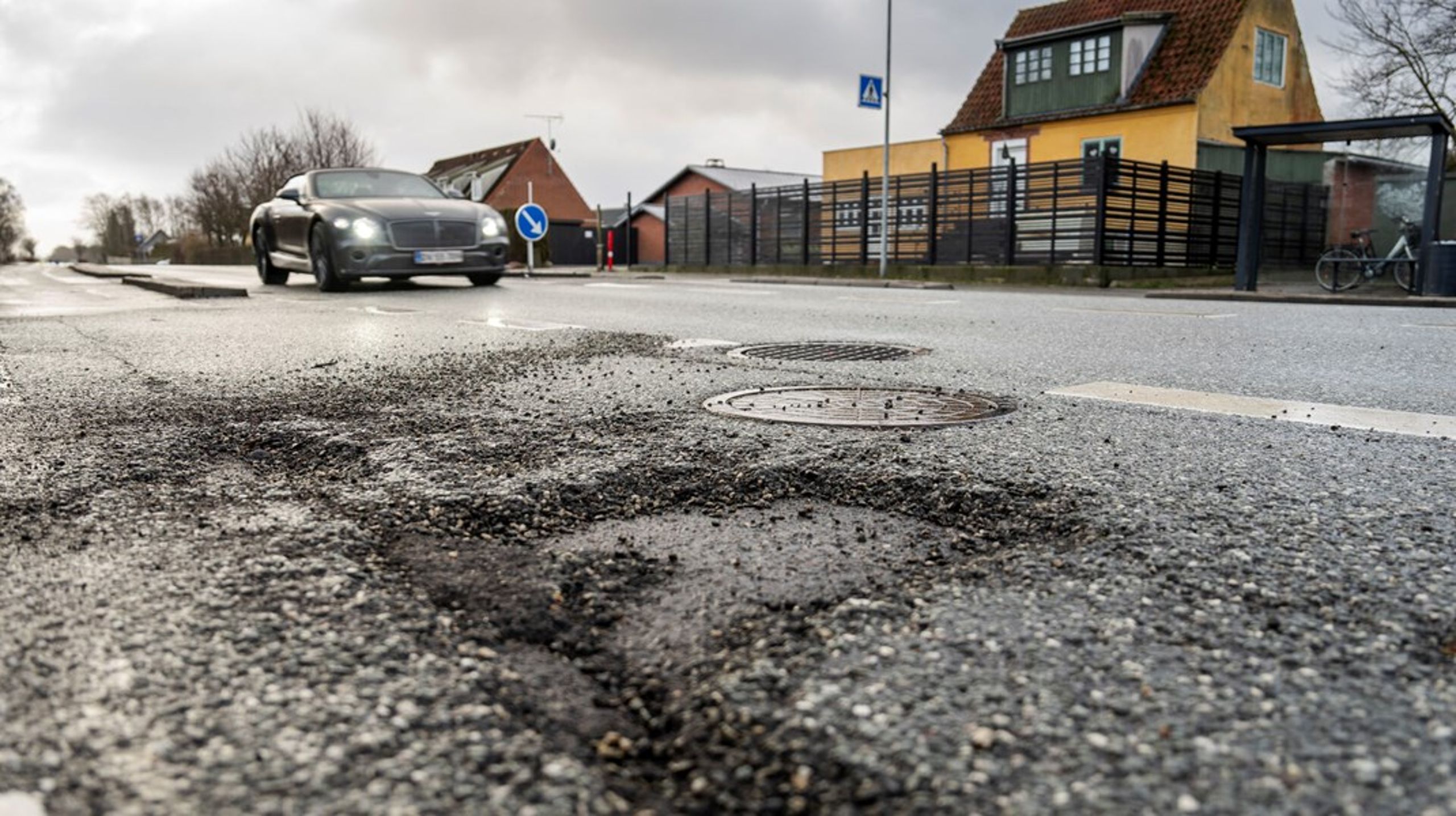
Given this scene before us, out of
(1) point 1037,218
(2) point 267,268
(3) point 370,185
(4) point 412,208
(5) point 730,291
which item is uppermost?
(3) point 370,185

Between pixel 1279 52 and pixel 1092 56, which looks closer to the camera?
pixel 1092 56

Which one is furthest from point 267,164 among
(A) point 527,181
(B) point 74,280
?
(B) point 74,280

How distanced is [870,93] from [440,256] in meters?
12.6

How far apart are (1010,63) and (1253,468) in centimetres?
3118

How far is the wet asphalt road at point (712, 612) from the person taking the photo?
4.52ft

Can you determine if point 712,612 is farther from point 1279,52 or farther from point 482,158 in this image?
point 482,158

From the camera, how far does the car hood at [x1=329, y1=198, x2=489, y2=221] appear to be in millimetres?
13211

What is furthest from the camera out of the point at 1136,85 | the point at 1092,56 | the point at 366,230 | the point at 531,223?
the point at 1092,56

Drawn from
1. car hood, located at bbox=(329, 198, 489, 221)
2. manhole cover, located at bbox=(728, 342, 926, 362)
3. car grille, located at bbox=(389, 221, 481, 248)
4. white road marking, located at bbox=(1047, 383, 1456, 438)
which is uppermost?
car hood, located at bbox=(329, 198, 489, 221)

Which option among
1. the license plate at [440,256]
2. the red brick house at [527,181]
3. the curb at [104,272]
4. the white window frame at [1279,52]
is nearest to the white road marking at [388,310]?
the license plate at [440,256]

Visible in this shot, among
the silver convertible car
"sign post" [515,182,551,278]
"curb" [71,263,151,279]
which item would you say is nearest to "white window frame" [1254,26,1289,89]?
"sign post" [515,182,551,278]

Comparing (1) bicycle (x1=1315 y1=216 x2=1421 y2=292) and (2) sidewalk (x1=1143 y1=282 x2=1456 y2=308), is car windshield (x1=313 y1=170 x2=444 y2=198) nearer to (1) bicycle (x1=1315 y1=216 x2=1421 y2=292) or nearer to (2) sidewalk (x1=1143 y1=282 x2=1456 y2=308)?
(2) sidewalk (x1=1143 y1=282 x2=1456 y2=308)

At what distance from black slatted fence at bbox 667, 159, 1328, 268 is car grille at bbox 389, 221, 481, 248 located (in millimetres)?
11639

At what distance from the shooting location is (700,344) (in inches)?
265
